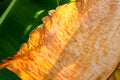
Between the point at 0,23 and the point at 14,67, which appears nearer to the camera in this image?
the point at 14,67

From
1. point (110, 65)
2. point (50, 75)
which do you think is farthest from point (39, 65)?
point (110, 65)

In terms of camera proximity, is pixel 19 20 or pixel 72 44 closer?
pixel 72 44

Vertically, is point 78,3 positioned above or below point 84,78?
above

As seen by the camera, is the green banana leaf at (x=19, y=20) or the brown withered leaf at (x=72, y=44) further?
the green banana leaf at (x=19, y=20)

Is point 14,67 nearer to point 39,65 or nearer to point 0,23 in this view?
point 39,65
